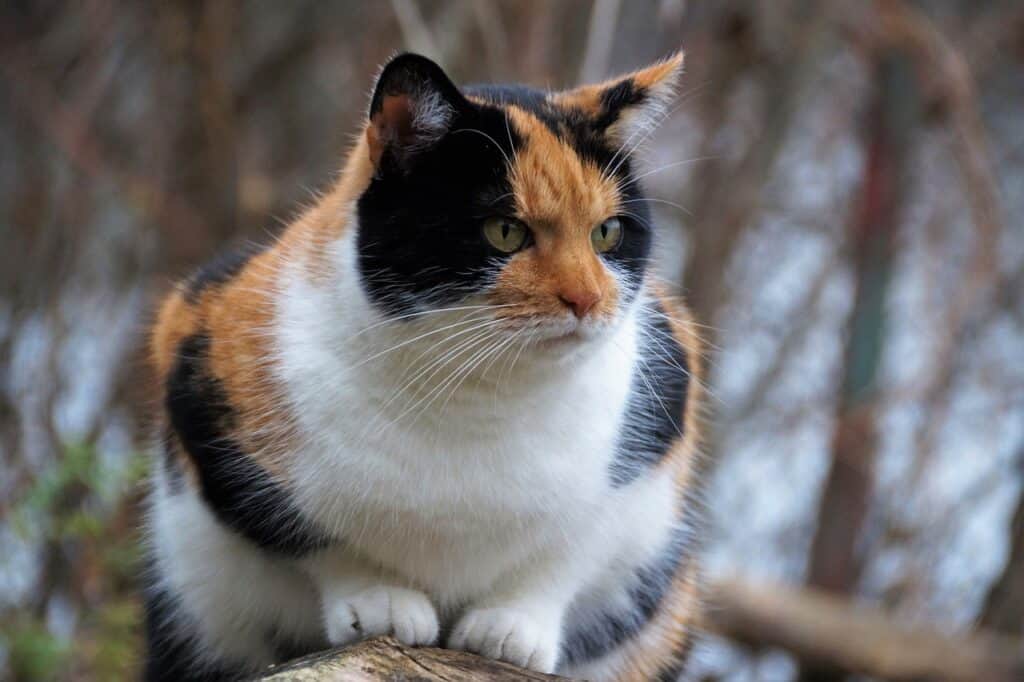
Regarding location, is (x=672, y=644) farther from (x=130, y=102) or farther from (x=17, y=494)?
(x=130, y=102)

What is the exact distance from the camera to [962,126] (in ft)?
13.2

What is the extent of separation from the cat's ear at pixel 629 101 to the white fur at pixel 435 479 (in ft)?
1.02

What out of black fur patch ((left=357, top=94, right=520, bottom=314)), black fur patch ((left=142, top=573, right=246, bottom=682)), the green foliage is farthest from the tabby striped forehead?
the green foliage

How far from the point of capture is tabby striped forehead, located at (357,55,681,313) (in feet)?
6.07

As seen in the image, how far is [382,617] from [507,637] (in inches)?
8.6

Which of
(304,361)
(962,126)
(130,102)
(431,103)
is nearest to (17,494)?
(130,102)

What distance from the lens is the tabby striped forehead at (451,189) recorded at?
72.8 inches

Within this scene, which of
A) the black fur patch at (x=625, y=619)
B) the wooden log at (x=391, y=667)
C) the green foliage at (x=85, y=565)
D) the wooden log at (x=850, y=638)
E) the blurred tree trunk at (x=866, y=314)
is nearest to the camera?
the wooden log at (x=391, y=667)

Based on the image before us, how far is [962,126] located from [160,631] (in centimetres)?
302

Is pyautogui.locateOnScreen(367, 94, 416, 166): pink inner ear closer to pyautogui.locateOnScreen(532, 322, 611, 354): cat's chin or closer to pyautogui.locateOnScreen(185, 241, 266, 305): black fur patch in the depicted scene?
pyautogui.locateOnScreen(532, 322, 611, 354): cat's chin

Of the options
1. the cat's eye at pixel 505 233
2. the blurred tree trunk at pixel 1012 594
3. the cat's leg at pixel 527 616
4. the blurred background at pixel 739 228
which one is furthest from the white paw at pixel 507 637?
the blurred tree trunk at pixel 1012 594

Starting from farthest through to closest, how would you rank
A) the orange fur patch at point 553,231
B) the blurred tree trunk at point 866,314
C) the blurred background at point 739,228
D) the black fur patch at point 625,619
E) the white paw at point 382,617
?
the blurred tree trunk at point 866,314 → the blurred background at point 739,228 → the black fur patch at point 625,619 → the white paw at point 382,617 → the orange fur patch at point 553,231

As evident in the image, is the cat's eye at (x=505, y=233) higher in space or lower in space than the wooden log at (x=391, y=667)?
higher

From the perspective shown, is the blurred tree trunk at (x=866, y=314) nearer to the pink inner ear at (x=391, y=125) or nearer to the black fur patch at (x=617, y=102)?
the black fur patch at (x=617, y=102)
